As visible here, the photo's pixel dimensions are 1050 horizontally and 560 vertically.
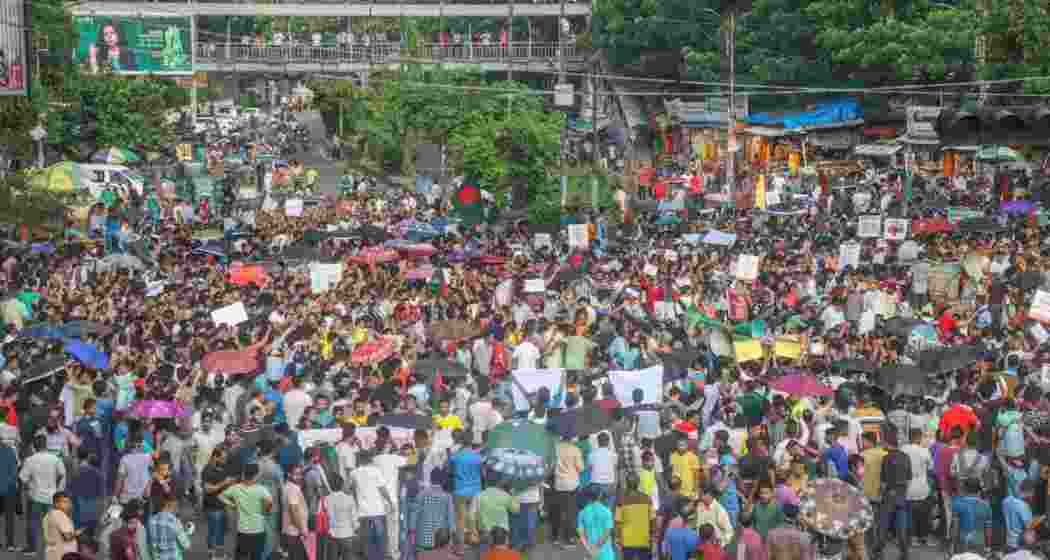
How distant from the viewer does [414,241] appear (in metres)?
32.4

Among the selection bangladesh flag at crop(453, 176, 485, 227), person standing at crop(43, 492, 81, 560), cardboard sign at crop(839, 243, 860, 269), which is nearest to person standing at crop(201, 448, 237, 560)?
person standing at crop(43, 492, 81, 560)

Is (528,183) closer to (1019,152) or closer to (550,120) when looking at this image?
(550,120)

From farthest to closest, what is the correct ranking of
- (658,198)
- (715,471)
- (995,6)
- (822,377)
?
(658,198) → (995,6) → (822,377) → (715,471)

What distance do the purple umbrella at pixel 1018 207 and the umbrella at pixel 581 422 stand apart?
68.1 feet

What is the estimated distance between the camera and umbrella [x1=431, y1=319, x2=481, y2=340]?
20.8m

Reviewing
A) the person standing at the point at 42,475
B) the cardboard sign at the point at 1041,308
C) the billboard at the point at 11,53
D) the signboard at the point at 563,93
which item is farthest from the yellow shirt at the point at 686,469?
the signboard at the point at 563,93

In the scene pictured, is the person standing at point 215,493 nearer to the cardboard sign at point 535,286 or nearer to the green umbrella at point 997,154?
the cardboard sign at point 535,286

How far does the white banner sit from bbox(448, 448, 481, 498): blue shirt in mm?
2954

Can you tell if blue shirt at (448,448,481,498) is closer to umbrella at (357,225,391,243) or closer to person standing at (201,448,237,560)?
person standing at (201,448,237,560)

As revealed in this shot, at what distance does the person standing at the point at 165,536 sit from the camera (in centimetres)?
1284

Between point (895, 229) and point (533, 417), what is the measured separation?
14411 millimetres

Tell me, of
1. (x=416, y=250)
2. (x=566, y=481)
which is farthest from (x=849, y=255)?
(x=566, y=481)

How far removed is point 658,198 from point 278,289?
20.3 metres

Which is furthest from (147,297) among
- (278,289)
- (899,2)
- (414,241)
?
(899,2)
